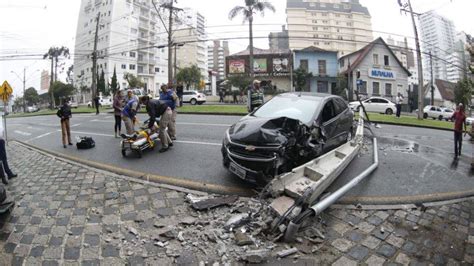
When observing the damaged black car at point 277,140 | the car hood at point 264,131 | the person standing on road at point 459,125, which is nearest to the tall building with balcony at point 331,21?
the person standing on road at point 459,125

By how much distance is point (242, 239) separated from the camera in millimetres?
3303

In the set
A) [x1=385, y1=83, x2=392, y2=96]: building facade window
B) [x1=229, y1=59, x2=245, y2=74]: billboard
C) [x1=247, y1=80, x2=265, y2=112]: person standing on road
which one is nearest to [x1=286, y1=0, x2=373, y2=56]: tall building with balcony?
[x1=229, y1=59, x2=245, y2=74]: billboard

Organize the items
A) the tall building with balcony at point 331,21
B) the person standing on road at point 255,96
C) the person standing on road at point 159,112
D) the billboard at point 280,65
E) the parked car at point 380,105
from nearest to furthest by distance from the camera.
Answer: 1. the person standing on road at point 159,112
2. the person standing on road at point 255,96
3. the parked car at point 380,105
4. the billboard at point 280,65
5. the tall building with balcony at point 331,21

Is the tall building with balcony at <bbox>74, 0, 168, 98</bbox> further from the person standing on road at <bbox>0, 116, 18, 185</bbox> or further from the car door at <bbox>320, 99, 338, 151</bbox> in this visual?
the car door at <bbox>320, 99, 338, 151</bbox>

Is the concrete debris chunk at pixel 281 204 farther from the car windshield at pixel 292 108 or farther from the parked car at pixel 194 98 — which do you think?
the parked car at pixel 194 98

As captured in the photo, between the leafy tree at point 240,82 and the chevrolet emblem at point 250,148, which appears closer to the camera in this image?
the chevrolet emblem at point 250,148

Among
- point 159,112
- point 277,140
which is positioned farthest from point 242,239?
point 159,112

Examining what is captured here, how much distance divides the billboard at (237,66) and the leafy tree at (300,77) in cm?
843

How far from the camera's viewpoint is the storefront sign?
36.1 meters

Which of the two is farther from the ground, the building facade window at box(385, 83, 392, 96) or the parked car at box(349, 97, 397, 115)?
the building facade window at box(385, 83, 392, 96)

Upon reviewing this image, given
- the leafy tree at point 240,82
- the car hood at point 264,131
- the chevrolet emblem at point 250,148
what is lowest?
the chevrolet emblem at point 250,148

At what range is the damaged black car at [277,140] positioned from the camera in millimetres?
4453

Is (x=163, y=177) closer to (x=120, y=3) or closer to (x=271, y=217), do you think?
(x=271, y=217)

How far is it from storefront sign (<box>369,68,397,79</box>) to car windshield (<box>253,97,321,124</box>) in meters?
34.5
